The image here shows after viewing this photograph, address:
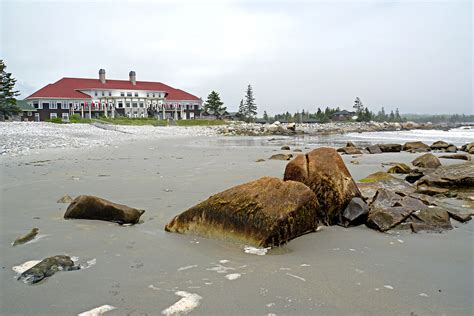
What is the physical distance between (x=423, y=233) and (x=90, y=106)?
66.9 meters

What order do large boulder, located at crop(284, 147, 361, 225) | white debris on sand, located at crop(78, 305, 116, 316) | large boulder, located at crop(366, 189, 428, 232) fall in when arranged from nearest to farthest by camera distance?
1. white debris on sand, located at crop(78, 305, 116, 316)
2. large boulder, located at crop(366, 189, 428, 232)
3. large boulder, located at crop(284, 147, 361, 225)

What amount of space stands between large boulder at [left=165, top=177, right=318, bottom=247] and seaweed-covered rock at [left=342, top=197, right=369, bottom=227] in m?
0.59

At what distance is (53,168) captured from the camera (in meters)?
10.5

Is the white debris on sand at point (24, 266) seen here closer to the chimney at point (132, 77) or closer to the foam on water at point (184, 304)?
the foam on water at point (184, 304)

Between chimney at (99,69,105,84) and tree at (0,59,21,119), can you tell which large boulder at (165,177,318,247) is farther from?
chimney at (99,69,105,84)

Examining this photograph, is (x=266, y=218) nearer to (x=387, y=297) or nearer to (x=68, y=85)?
(x=387, y=297)

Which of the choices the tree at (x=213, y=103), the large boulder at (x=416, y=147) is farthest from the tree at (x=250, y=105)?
the large boulder at (x=416, y=147)

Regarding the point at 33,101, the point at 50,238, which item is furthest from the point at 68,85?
the point at 50,238

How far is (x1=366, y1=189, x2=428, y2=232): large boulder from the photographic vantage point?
4.81 meters

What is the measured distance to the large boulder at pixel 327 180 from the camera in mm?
5242

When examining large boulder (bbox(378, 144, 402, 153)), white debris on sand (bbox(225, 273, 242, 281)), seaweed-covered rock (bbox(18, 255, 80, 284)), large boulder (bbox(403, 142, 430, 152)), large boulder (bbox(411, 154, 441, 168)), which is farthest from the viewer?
large boulder (bbox(403, 142, 430, 152))

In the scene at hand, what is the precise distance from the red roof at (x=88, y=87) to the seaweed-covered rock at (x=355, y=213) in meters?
68.8

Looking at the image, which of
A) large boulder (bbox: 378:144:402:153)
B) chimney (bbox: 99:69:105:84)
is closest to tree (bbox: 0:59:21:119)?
chimney (bbox: 99:69:105:84)

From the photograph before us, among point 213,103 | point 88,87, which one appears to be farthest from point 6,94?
point 213,103
